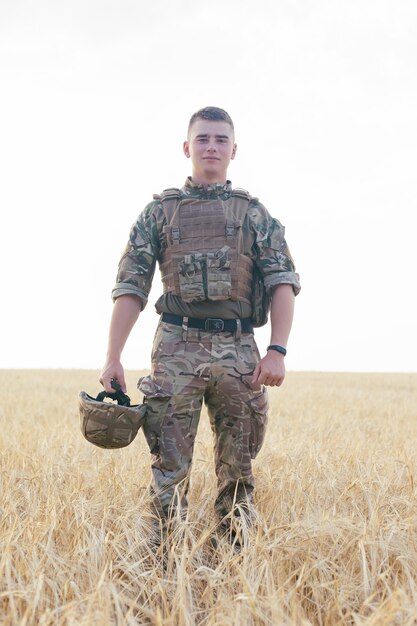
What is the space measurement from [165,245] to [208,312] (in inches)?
18.0

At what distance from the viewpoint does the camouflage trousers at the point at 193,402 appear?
329 centimetres

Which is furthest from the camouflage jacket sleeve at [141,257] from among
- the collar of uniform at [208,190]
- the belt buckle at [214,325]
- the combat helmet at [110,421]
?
the combat helmet at [110,421]

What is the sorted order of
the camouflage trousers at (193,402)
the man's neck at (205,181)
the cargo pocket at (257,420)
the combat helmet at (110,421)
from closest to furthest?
the combat helmet at (110,421) → the camouflage trousers at (193,402) → the cargo pocket at (257,420) → the man's neck at (205,181)

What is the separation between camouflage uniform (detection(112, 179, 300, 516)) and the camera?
3289mm

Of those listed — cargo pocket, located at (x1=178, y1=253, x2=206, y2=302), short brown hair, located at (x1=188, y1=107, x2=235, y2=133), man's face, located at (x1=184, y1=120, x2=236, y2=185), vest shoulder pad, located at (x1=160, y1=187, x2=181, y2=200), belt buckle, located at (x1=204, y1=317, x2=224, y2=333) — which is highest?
short brown hair, located at (x1=188, y1=107, x2=235, y2=133)

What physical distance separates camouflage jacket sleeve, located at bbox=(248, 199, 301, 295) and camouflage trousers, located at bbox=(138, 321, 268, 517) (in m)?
0.38

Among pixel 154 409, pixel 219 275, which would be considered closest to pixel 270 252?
pixel 219 275

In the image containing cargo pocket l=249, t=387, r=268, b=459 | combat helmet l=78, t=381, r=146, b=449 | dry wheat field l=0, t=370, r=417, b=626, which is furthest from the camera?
cargo pocket l=249, t=387, r=268, b=459

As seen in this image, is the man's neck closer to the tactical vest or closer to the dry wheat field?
the tactical vest

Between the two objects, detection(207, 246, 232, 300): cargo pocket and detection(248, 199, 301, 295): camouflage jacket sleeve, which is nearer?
detection(207, 246, 232, 300): cargo pocket

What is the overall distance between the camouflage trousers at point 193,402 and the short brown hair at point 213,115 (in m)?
1.17

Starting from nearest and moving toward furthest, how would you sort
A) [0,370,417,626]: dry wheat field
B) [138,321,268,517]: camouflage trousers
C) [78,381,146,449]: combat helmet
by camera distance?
[0,370,417,626]: dry wheat field < [78,381,146,449]: combat helmet < [138,321,268,517]: camouflage trousers

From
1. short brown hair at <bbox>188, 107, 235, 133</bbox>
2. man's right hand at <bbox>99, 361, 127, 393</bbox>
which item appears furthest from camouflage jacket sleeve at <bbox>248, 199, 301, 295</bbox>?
man's right hand at <bbox>99, 361, 127, 393</bbox>

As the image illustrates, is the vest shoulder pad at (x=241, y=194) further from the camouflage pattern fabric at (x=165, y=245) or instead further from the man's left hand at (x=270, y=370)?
the man's left hand at (x=270, y=370)
